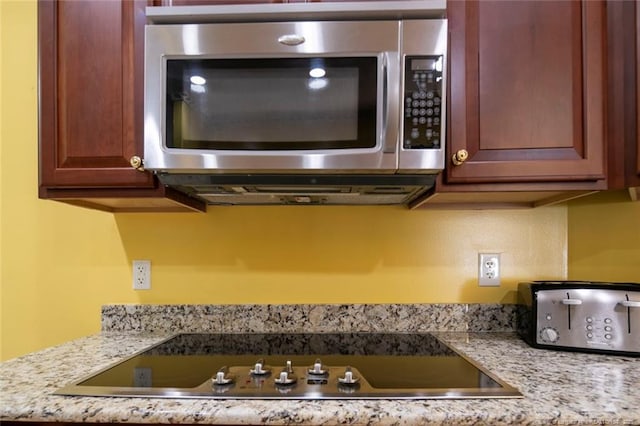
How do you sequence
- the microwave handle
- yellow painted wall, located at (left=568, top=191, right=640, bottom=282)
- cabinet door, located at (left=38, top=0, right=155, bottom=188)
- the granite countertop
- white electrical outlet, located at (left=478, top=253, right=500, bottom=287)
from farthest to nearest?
1. white electrical outlet, located at (left=478, top=253, right=500, bottom=287)
2. yellow painted wall, located at (left=568, top=191, right=640, bottom=282)
3. cabinet door, located at (left=38, top=0, right=155, bottom=188)
4. the microwave handle
5. the granite countertop

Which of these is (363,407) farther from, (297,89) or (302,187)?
(297,89)

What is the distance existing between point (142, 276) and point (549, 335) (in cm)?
132

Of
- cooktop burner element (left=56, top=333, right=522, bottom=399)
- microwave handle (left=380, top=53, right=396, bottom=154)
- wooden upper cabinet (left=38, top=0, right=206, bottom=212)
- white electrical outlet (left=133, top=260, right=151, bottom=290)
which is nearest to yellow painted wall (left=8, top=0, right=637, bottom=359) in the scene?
white electrical outlet (left=133, top=260, right=151, bottom=290)

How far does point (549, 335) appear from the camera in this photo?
1.13 metres

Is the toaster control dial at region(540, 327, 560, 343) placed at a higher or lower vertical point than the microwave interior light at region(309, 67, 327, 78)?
lower

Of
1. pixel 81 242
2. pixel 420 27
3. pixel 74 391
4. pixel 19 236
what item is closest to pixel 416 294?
pixel 420 27

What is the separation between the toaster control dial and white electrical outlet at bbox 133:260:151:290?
128 centimetres

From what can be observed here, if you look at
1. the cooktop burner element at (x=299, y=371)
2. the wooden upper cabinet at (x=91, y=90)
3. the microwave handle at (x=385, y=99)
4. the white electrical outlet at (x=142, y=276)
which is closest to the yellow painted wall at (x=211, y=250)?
the white electrical outlet at (x=142, y=276)

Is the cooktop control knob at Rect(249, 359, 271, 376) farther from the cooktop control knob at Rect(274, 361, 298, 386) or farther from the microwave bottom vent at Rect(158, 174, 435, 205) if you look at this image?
the microwave bottom vent at Rect(158, 174, 435, 205)

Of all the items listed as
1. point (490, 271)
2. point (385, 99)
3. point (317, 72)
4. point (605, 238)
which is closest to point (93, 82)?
point (317, 72)

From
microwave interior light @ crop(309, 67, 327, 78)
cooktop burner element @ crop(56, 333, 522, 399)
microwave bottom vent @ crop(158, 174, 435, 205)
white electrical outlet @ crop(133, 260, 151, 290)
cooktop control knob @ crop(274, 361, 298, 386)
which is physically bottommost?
cooktop burner element @ crop(56, 333, 522, 399)

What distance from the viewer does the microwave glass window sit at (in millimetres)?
1010

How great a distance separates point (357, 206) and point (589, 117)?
72 cm

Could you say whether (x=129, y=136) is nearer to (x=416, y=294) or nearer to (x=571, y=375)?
(x=416, y=294)
